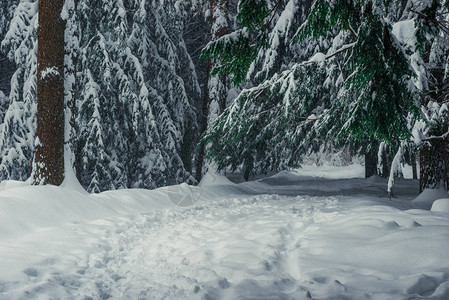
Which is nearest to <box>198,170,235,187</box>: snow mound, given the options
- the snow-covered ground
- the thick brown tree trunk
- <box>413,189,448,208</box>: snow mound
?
the snow-covered ground

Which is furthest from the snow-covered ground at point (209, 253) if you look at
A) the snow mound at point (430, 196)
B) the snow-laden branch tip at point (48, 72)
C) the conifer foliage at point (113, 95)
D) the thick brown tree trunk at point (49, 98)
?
the conifer foliage at point (113, 95)

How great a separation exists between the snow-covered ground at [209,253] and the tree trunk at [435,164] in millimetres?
2053

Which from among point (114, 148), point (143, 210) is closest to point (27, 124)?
point (114, 148)

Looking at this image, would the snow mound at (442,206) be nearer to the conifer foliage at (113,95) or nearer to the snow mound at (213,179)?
the snow mound at (213,179)

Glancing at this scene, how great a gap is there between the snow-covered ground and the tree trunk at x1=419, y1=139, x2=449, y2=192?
2.05 metres

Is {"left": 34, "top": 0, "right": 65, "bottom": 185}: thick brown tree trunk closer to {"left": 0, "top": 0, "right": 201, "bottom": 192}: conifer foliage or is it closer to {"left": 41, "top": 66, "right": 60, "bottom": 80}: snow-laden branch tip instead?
{"left": 41, "top": 66, "right": 60, "bottom": 80}: snow-laden branch tip

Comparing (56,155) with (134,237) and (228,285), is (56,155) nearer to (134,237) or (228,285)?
(134,237)

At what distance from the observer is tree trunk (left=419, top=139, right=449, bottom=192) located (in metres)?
7.58

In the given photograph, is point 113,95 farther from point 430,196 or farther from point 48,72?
point 430,196

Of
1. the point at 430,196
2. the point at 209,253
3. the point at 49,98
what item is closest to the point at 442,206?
the point at 430,196

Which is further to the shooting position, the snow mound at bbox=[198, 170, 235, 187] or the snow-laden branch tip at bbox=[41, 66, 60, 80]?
the snow mound at bbox=[198, 170, 235, 187]

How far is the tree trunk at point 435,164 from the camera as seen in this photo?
758cm

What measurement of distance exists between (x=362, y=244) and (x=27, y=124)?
32.8 feet

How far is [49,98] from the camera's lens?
675 cm
